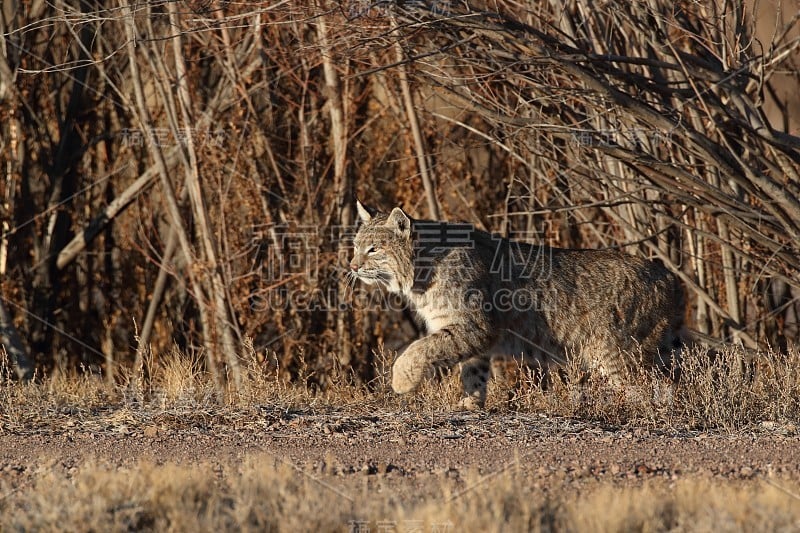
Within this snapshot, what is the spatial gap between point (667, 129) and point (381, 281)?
8.46 ft

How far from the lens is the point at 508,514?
4.10m

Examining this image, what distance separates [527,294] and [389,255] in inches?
45.1

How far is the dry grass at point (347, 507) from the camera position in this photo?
393 cm

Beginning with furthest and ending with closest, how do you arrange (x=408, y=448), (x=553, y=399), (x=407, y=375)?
(x=407, y=375) < (x=553, y=399) < (x=408, y=448)

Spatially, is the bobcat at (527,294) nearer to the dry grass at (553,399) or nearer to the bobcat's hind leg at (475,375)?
the bobcat's hind leg at (475,375)

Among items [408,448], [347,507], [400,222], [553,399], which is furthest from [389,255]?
[347,507]

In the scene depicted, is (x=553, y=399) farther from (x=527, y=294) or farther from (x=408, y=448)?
(x=408, y=448)

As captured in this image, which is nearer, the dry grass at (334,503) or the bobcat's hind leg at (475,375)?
the dry grass at (334,503)

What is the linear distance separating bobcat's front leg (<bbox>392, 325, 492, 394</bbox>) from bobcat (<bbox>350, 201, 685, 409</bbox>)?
6.5 inches

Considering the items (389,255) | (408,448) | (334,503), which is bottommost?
(408,448)

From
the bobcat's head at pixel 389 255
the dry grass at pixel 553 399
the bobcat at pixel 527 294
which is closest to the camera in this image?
the dry grass at pixel 553 399

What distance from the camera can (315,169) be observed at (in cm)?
1062

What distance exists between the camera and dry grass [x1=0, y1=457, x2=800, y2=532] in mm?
3926

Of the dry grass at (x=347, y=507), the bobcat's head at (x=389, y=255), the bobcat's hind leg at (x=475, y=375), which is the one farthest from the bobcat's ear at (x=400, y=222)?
the dry grass at (x=347, y=507)
